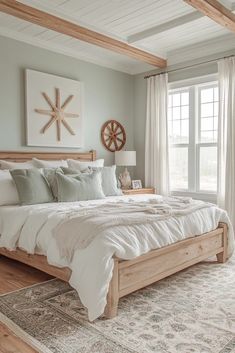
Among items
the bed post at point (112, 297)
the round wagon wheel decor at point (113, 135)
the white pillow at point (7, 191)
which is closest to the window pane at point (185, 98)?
the round wagon wheel decor at point (113, 135)

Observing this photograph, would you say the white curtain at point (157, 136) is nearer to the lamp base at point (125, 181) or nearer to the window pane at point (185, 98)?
the window pane at point (185, 98)

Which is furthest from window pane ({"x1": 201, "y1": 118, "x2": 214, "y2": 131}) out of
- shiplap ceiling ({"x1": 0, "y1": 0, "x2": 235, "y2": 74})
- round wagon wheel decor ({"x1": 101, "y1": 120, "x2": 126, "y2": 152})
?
round wagon wheel decor ({"x1": 101, "y1": 120, "x2": 126, "y2": 152})

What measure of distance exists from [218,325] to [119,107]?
4.13 metres

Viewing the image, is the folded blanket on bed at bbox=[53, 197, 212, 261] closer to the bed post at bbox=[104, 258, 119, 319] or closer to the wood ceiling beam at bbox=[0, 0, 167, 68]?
the bed post at bbox=[104, 258, 119, 319]

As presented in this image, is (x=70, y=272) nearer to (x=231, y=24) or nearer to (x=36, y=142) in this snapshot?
(x=36, y=142)

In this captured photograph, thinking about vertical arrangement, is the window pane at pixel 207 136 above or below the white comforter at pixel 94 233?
above

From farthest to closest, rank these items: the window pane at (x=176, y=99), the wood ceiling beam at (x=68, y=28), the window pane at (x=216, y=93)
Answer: the window pane at (x=176, y=99) → the window pane at (x=216, y=93) → the wood ceiling beam at (x=68, y=28)

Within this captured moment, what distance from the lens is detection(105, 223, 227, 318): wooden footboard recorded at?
7.42 feet

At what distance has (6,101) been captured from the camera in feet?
13.5

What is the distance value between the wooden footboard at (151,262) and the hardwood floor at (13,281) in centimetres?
16

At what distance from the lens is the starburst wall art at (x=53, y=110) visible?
4.34 metres

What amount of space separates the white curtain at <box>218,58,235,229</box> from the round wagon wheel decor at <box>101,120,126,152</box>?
1.75 metres

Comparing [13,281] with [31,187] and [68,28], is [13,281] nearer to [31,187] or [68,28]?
[31,187]

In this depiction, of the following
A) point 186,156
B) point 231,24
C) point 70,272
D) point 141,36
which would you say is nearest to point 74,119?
point 141,36
